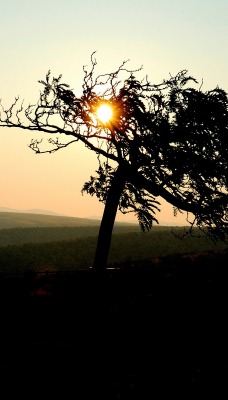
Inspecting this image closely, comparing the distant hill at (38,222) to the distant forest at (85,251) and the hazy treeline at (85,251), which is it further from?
the distant forest at (85,251)

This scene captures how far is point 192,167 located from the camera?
50.2 feet

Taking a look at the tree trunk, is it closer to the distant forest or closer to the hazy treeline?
the distant forest

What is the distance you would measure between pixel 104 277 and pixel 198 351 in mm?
9063

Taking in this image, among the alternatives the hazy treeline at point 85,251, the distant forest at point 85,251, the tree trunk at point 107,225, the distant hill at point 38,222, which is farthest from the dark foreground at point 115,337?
the distant hill at point 38,222

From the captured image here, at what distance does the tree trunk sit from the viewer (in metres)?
21.4

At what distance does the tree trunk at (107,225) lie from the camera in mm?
21422

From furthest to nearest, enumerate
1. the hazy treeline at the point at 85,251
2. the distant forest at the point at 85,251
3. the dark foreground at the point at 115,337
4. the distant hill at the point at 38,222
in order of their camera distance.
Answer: the distant hill at the point at 38,222
the hazy treeline at the point at 85,251
the distant forest at the point at 85,251
the dark foreground at the point at 115,337

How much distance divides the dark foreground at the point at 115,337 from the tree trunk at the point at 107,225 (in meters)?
0.82

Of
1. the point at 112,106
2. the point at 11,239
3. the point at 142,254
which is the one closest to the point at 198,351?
the point at 112,106

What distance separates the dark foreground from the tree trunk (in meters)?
0.82

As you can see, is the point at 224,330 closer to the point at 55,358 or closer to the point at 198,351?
the point at 198,351

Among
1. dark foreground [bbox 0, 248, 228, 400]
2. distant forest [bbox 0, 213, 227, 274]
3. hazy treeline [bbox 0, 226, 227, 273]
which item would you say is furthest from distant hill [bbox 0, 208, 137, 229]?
dark foreground [bbox 0, 248, 228, 400]

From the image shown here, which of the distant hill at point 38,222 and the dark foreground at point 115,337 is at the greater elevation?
the distant hill at point 38,222

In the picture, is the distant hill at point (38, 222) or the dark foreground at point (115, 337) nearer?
the dark foreground at point (115, 337)
